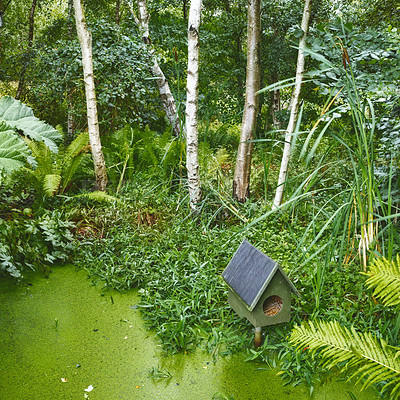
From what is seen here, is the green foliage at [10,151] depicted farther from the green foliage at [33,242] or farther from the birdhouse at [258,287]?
the birdhouse at [258,287]

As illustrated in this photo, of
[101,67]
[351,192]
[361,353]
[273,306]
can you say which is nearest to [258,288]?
[273,306]

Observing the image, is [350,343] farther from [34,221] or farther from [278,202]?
[34,221]

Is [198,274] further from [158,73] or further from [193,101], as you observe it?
[158,73]

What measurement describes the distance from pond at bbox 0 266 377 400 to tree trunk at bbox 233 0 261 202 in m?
1.73

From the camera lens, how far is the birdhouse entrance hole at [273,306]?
2.07 metres

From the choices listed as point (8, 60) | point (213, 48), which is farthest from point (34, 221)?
point (213, 48)

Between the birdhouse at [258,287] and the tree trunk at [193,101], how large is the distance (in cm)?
129

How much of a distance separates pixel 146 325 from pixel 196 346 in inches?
15.4

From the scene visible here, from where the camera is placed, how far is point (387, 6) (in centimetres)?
421

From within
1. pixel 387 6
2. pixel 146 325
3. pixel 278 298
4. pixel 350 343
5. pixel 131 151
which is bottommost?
pixel 146 325

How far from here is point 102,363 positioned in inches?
78.9

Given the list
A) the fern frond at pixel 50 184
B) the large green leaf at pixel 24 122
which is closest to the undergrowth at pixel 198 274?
the fern frond at pixel 50 184

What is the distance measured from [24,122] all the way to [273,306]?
218 cm

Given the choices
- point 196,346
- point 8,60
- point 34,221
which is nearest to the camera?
point 196,346
